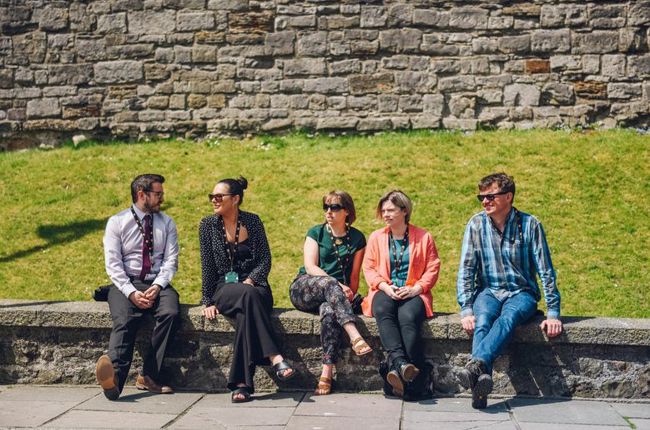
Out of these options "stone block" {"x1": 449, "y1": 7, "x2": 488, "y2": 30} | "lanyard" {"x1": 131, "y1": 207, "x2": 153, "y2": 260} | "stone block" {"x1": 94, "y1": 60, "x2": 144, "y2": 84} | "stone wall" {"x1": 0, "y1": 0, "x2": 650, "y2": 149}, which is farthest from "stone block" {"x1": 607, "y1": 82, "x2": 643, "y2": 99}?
"lanyard" {"x1": 131, "y1": 207, "x2": 153, "y2": 260}

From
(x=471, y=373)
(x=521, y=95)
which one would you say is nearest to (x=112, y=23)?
(x=521, y=95)

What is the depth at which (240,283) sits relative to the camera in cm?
646

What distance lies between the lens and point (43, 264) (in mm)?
9961

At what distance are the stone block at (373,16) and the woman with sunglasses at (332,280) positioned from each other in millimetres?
7667

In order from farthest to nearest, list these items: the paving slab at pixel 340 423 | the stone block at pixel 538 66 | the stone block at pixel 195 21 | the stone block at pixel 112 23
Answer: the stone block at pixel 112 23 < the stone block at pixel 195 21 < the stone block at pixel 538 66 < the paving slab at pixel 340 423

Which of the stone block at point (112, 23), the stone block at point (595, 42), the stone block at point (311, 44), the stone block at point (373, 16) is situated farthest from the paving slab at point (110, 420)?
the stone block at point (595, 42)

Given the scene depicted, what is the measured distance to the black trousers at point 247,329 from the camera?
20.2 feet

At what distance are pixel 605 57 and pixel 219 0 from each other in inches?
227

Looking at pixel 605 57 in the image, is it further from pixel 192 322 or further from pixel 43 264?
pixel 192 322

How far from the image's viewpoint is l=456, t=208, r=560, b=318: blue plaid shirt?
20.7 feet

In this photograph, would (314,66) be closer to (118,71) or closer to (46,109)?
(118,71)

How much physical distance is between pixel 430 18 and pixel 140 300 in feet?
28.6

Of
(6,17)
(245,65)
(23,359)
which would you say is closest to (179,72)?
(245,65)

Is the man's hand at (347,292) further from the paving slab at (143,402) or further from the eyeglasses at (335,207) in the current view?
the paving slab at (143,402)
